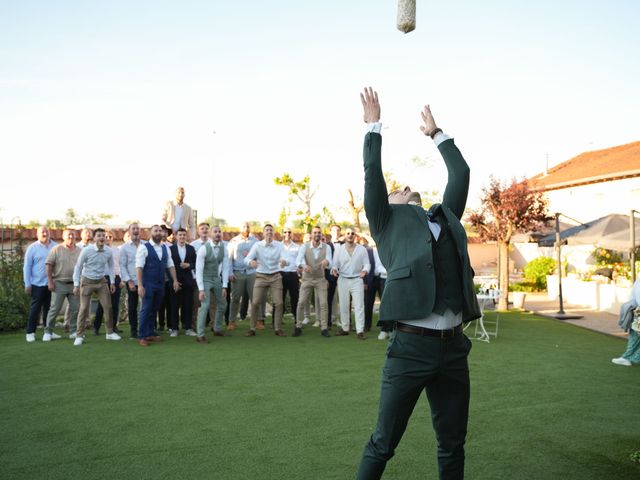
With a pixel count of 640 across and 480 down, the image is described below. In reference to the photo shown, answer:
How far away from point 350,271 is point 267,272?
5.21 ft

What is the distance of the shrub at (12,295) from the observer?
11016 mm

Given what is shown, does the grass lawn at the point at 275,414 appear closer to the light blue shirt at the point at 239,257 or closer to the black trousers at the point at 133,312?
Answer: the black trousers at the point at 133,312

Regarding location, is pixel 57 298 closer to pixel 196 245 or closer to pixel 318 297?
pixel 196 245

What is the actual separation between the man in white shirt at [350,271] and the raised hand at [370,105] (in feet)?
24.1

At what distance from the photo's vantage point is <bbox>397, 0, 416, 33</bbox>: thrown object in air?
297cm

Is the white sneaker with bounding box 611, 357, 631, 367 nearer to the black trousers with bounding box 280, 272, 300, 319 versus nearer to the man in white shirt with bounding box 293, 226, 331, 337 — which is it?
the man in white shirt with bounding box 293, 226, 331, 337

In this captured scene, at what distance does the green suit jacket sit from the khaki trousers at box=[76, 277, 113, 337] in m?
7.65

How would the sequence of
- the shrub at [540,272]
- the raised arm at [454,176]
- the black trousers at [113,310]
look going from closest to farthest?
the raised arm at [454,176] < the black trousers at [113,310] < the shrub at [540,272]

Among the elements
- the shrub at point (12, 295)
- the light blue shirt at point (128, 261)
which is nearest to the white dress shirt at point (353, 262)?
the light blue shirt at point (128, 261)

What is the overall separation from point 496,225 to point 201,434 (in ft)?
39.2

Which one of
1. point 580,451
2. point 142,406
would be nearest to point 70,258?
point 142,406

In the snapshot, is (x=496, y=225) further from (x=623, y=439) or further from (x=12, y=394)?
(x=12, y=394)

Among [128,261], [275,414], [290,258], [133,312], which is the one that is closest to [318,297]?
[290,258]

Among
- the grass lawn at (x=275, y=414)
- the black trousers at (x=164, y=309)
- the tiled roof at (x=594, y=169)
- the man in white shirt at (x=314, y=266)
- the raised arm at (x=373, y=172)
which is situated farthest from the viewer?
the tiled roof at (x=594, y=169)
